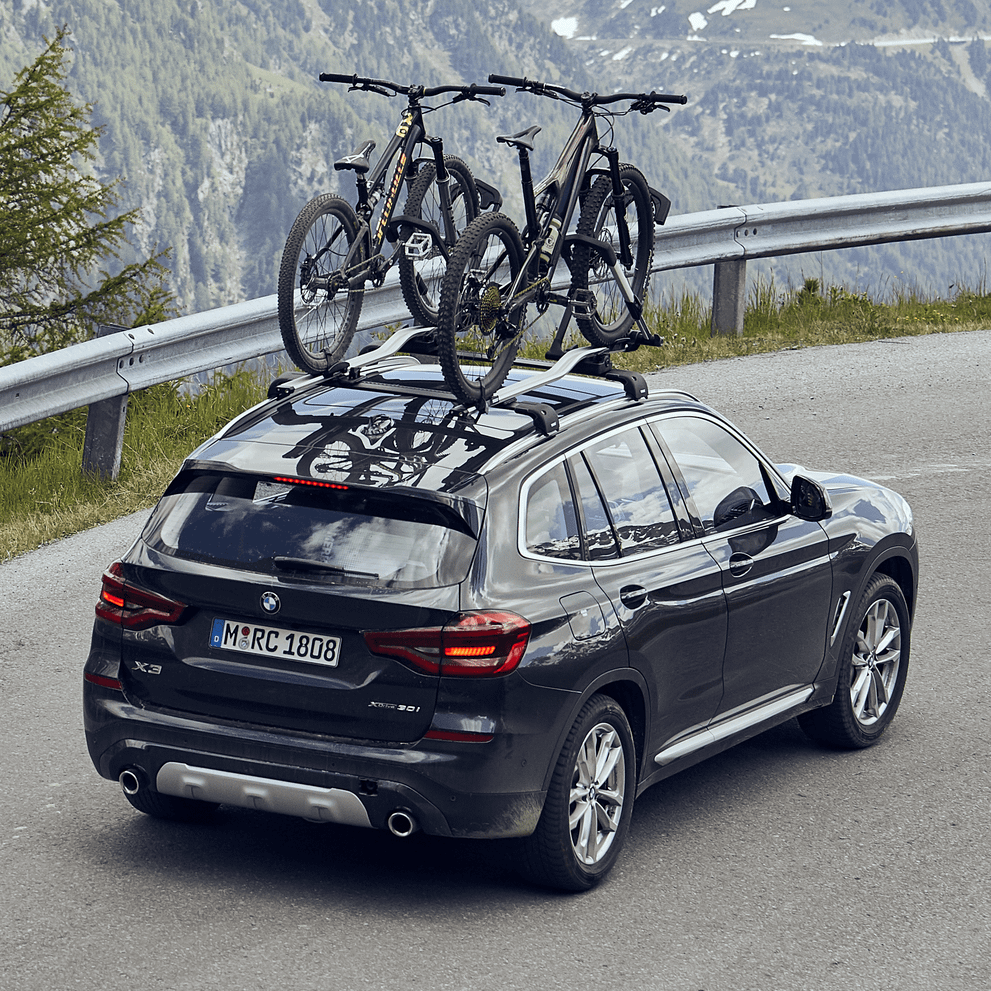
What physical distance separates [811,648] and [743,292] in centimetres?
892

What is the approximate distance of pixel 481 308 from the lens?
669 cm

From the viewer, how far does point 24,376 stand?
33.0 ft

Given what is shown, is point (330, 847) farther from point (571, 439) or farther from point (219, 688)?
point (571, 439)

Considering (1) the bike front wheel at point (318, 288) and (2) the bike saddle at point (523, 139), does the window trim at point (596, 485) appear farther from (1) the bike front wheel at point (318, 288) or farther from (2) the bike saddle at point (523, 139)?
(2) the bike saddle at point (523, 139)

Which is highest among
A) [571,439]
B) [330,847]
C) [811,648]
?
[571,439]

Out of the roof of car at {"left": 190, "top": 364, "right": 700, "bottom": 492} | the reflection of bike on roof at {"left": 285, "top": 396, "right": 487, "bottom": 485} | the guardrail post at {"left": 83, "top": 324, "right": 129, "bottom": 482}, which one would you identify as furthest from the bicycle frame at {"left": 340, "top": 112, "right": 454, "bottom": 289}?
the guardrail post at {"left": 83, "top": 324, "right": 129, "bottom": 482}

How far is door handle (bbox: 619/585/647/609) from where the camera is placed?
5488 mm

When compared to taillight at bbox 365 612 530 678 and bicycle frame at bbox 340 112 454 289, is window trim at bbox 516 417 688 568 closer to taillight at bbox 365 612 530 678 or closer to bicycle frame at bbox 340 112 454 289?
taillight at bbox 365 612 530 678

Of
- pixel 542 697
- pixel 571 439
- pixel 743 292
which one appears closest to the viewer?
pixel 542 697

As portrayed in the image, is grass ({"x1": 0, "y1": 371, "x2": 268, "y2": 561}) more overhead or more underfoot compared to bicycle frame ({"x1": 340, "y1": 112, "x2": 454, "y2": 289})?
more underfoot

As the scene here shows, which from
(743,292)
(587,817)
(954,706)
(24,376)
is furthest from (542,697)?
(743,292)

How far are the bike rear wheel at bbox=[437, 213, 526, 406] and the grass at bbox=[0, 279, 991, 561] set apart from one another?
417 cm

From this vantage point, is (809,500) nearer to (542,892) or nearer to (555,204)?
(542,892)

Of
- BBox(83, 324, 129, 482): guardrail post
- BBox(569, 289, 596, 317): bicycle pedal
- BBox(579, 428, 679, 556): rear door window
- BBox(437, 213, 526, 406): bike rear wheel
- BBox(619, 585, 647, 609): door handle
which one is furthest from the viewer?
BBox(83, 324, 129, 482): guardrail post
